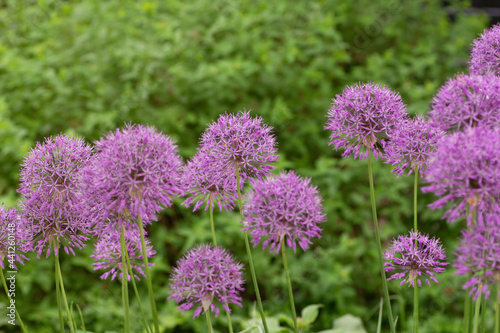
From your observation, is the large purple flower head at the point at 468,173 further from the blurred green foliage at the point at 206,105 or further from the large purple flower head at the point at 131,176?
the blurred green foliage at the point at 206,105

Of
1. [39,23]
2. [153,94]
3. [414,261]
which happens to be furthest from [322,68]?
[414,261]

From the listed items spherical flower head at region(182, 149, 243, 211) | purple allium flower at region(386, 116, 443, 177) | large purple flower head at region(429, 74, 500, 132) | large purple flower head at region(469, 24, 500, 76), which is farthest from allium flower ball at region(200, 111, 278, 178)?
large purple flower head at region(469, 24, 500, 76)

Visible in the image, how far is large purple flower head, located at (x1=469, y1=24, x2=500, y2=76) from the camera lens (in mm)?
1347

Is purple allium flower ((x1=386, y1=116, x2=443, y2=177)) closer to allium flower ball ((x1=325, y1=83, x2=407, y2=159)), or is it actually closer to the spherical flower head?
allium flower ball ((x1=325, y1=83, x2=407, y2=159))

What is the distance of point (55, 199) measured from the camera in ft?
4.25

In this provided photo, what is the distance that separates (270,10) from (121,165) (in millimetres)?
3212

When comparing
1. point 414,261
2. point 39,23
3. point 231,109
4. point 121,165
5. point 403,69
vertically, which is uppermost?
point 39,23

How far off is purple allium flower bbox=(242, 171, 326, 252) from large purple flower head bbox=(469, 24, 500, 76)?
49cm

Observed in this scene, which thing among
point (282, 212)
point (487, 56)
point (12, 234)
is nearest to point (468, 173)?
point (282, 212)

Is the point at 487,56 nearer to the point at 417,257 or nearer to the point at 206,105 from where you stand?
the point at 417,257

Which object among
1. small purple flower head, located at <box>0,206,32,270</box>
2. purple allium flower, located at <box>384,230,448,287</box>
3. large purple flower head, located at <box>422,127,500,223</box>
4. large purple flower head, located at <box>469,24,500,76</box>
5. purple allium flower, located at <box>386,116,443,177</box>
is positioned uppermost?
large purple flower head, located at <box>469,24,500,76</box>

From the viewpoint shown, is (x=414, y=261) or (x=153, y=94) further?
(x=153, y=94)

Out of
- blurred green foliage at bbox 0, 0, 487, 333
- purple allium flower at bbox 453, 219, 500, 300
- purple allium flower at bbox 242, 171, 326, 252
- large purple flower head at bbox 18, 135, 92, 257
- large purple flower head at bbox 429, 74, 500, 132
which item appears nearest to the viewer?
purple allium flower at bbox 453, 219, 500, 300

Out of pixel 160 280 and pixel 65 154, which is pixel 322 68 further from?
pixel 65 154
